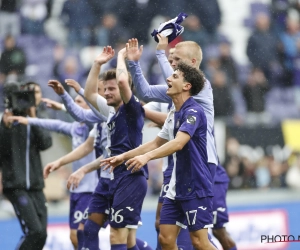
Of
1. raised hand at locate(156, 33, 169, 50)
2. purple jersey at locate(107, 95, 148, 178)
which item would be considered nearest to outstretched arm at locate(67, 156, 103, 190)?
purple jersey at locate(107, 95, 148, 178)

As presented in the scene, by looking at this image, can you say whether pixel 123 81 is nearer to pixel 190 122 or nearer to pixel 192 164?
pixel 190 122

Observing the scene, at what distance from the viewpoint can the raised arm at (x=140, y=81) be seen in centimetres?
693

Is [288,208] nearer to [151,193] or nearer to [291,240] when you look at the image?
[291,240]

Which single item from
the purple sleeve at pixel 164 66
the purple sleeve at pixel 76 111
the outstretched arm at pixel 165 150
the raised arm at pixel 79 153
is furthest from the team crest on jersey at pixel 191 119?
the raised arm at pixel 79 153

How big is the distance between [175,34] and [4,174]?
295cm

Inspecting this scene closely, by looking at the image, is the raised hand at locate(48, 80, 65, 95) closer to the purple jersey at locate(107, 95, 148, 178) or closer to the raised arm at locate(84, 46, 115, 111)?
the raised arm at locate(84, 46, 115, 111)

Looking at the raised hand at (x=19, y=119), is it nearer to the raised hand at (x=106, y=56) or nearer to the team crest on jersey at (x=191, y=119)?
the raised hand at (x=106, y=56)

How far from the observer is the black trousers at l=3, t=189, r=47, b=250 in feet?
28.2

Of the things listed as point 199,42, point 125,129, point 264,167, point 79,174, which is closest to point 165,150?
point 125,129

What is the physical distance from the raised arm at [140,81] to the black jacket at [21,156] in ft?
7.59

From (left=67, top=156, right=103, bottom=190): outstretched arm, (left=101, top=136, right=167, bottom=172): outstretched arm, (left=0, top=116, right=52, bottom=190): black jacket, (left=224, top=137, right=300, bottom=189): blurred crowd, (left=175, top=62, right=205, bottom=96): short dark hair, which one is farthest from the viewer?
(left=224, top=137, right=300, bottom=189): blurred crowd

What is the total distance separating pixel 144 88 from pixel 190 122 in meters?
0.90

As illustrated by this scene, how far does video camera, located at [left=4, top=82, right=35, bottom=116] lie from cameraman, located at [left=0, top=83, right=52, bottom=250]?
2.5 inches

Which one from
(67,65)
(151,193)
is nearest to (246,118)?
(151,193)
